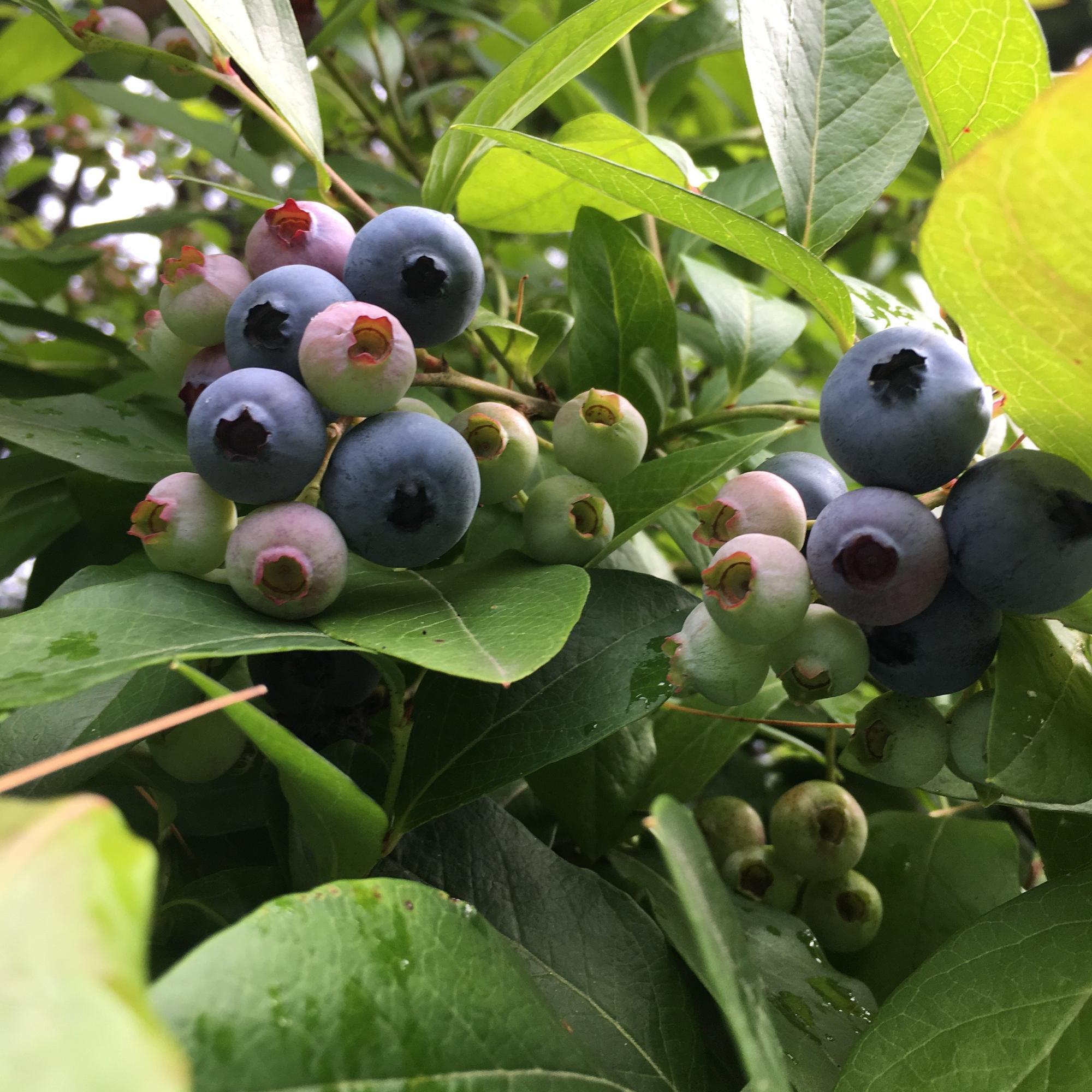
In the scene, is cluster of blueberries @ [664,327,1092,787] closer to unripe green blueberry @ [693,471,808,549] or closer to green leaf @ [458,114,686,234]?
unripe green blueberry @ [693,471,808,549]

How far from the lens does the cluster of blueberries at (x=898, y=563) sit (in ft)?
1.52

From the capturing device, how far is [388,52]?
4.77 feet

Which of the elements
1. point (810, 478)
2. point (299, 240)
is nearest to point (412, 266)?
point (299, 240)

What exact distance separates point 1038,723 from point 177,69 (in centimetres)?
93

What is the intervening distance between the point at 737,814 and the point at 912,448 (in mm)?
Result: 435

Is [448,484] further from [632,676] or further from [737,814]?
[737,814]

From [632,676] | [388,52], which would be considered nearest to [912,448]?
[632,676]

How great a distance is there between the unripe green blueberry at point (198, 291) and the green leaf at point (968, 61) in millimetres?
424

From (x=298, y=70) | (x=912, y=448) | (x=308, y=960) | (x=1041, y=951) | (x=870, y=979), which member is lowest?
(x=870, y=979)

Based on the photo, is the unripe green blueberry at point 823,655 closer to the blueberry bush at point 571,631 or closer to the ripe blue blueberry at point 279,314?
the blueberry bush at point 571,631

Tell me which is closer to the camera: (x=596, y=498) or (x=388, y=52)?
(x=596, y=498)

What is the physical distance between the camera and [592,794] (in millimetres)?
701

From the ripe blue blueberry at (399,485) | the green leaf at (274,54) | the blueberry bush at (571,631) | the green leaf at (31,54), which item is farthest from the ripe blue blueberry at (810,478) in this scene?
the green leaf at (31,54)

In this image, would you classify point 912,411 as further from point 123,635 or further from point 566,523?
point 123,635
